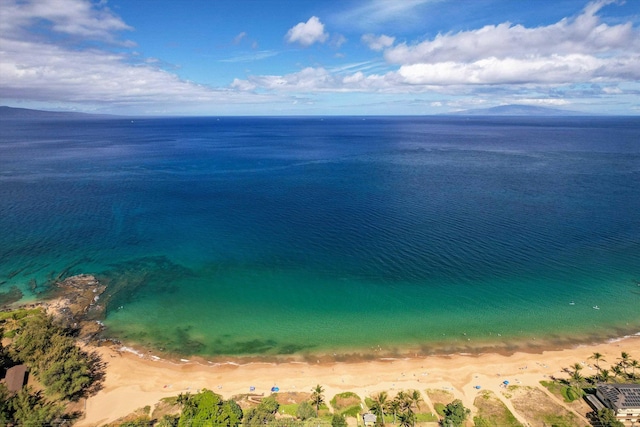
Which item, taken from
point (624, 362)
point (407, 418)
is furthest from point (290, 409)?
point (624, 362)

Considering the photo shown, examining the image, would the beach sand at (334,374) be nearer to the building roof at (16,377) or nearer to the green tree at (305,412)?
the green tree at (305,412)

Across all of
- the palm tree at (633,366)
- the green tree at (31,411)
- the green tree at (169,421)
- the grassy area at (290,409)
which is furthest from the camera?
the palm tree at (633,366)

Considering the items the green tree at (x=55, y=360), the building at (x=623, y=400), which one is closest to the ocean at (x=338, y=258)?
the green tree at (x=55, y=360)

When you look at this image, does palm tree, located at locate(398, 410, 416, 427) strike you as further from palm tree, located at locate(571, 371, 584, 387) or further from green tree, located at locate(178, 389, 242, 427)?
palm tree, located at locate(571, 371, 584, 387)

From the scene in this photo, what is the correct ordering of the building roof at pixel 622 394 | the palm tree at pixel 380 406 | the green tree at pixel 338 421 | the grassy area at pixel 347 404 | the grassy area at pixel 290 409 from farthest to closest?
the grassy area at pixel 347 404 → the grassy area at pixel 290 409 → the palm tree at pixel 380 406 → the building roof at pixel 622 394 → the green tree at pixel 338 421

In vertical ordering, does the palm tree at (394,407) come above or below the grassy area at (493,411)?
above

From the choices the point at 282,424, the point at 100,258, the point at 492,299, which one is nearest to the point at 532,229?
the point at 492,299
